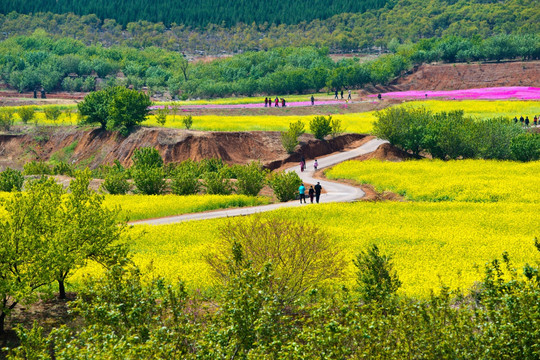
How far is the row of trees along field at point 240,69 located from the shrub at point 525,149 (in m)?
60.4

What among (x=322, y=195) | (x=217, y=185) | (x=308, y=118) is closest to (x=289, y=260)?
(x=322, y=195)

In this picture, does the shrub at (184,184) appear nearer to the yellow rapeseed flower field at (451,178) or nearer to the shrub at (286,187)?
the shrub at (286,187)

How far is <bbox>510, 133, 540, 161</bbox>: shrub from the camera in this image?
61.4 m

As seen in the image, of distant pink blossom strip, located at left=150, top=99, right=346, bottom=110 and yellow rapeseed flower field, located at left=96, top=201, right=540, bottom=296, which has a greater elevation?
distant pink blossom strip, located at left=150, top=99, right=346, bottom=110

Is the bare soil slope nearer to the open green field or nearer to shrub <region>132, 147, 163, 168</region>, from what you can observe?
the open green field

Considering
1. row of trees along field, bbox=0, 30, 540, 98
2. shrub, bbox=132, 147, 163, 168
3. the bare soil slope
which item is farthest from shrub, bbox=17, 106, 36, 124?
the bare soil slope

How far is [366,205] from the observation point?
4484 centimetres

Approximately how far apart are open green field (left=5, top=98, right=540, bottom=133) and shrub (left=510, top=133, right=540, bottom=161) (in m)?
20.0

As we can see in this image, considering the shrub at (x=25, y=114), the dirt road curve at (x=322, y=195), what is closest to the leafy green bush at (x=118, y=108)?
the shrub at (x=25, y=114)

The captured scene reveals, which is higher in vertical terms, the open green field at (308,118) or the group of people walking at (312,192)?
the open green field at (308,118)

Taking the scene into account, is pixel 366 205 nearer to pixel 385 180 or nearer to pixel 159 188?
pixel 385 180

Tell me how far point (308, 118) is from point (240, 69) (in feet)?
169

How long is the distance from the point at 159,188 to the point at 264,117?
3673 cm

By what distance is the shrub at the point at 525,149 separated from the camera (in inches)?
2416
